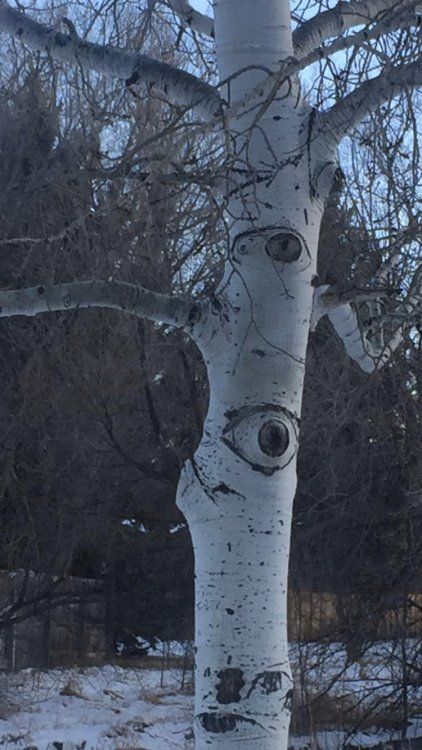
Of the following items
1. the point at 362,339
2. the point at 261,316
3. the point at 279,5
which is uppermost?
the point at 279,5

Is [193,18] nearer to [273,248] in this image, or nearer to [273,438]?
[273,248]

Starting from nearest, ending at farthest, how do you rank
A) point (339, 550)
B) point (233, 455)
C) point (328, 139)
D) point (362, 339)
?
point (233, 455) < point (328, 139) < point (362, 339) < point (339, 550)

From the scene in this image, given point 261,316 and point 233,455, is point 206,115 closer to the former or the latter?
point 261,316

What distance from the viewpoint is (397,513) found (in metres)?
9.70

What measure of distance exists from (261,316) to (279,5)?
3.70ft

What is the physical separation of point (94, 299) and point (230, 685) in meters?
1.47

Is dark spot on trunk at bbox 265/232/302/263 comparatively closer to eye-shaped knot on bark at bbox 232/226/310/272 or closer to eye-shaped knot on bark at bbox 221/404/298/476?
eye-shaped knot on bark at bbox 232/226/310/272

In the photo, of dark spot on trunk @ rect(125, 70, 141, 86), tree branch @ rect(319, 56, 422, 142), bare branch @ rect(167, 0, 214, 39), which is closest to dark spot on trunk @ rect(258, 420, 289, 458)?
tree branch @ rect(319, 56, 422, 142)

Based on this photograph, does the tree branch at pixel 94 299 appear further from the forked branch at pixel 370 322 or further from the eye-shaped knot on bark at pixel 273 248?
the forked branch at pixel 370 322

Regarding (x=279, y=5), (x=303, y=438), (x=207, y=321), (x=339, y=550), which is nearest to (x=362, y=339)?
(x=207, y=321)

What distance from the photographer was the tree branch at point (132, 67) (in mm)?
3580

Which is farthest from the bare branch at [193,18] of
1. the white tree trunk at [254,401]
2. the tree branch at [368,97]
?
the tree branch at [368,97]

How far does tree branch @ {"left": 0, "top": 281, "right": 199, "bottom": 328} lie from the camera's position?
359cm

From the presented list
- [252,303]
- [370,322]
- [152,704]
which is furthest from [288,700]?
[152,704]
